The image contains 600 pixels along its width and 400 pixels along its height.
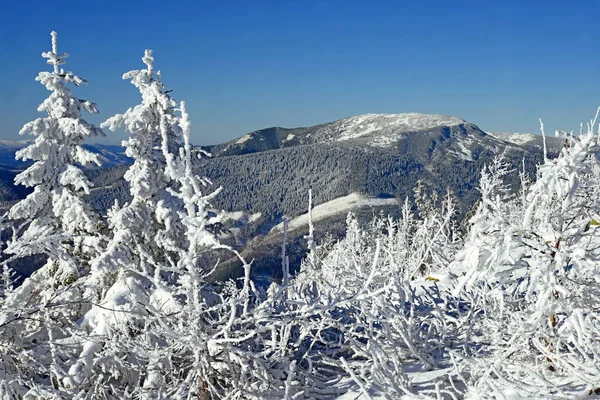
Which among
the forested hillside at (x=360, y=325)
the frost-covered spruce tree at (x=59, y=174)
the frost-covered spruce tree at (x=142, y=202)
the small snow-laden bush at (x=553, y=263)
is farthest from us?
the frost-covered spruce tree at (x=59, y=174)

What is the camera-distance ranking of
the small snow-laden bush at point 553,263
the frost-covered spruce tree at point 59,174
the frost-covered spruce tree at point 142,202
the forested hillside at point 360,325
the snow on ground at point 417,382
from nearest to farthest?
the small snow-laden bush at point 553,263, the forested hillside at point 360,325, the snow on ground at point 417,382, the frost-covered spruce tree at point 142,202, the frost-covered spruce tree at point 59,174

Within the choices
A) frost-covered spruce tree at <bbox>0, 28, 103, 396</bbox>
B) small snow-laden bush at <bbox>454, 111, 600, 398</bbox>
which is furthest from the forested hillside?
frost-covered spruce tree at <bbox>0, 28, 103, 396</bbox>

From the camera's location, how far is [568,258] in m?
3.65

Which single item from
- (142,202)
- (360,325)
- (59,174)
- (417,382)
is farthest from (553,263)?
(59,174)

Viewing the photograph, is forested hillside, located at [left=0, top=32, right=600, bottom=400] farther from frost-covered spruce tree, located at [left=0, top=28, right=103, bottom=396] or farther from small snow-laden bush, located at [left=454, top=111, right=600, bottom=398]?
frost-covered spruce tree, located at [left=0, top=28, right=103, bottom=396]

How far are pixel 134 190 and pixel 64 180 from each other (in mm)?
2585

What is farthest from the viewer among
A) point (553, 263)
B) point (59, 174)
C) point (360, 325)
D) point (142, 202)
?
point (59, 174)

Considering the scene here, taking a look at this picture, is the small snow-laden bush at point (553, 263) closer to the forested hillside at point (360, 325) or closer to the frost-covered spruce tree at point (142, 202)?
the forested hillside at point (360, 325)

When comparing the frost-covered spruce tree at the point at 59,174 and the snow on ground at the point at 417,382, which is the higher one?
the frost-covered spruce tree at the point at 59,174

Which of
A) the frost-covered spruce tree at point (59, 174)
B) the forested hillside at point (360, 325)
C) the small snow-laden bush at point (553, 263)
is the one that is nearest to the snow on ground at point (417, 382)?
the forested hillside at point (360, 325)

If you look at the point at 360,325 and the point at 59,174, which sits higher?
the point at 59,174

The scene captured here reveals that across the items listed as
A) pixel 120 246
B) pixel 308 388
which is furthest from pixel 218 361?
pixel 120 246

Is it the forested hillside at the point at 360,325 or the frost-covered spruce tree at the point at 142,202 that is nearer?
the forested hillside at the point at 360,325

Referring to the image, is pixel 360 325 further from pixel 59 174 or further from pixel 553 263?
pixel 59 174
